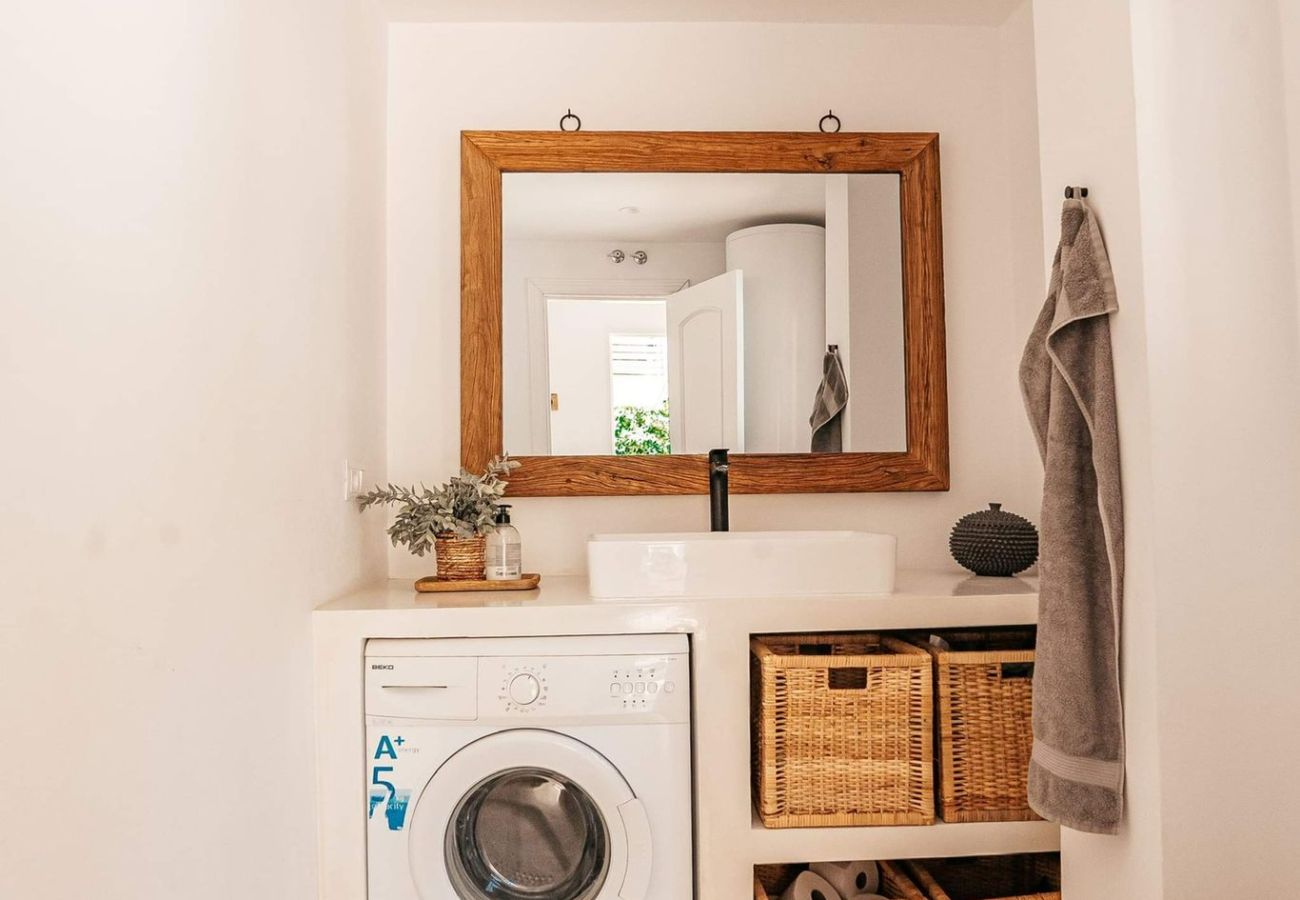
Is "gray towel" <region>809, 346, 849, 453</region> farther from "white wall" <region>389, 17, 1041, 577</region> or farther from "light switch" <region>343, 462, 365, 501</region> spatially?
"light switch" <region>343, 462, 365, 501</region>

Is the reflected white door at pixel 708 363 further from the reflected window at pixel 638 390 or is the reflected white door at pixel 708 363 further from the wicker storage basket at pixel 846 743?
the wicker storage basket at pixel 846 743

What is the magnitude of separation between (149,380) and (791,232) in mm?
1807

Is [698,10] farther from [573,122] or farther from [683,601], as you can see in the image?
[683,601]

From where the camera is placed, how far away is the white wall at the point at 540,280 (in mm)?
2592

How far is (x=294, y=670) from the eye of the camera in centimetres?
180

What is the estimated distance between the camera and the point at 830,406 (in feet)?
8.58

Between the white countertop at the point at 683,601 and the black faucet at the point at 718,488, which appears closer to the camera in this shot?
the white countertop at the point at 683,601

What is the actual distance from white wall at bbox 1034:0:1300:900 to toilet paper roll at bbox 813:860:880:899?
0.78m

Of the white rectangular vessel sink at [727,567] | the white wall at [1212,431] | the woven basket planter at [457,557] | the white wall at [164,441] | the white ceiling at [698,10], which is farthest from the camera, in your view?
the white ceiling at [698,10]

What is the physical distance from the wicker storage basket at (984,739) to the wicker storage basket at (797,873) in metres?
0.22

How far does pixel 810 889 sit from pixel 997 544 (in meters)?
0.91

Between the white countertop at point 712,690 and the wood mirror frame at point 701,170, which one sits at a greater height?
the wood mirror frame at point 701,170

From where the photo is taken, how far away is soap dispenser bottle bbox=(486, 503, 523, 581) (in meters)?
2.28

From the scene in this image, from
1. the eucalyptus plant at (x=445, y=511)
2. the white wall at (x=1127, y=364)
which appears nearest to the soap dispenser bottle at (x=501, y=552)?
the eucalyptus plant at (x=445, y=511)
